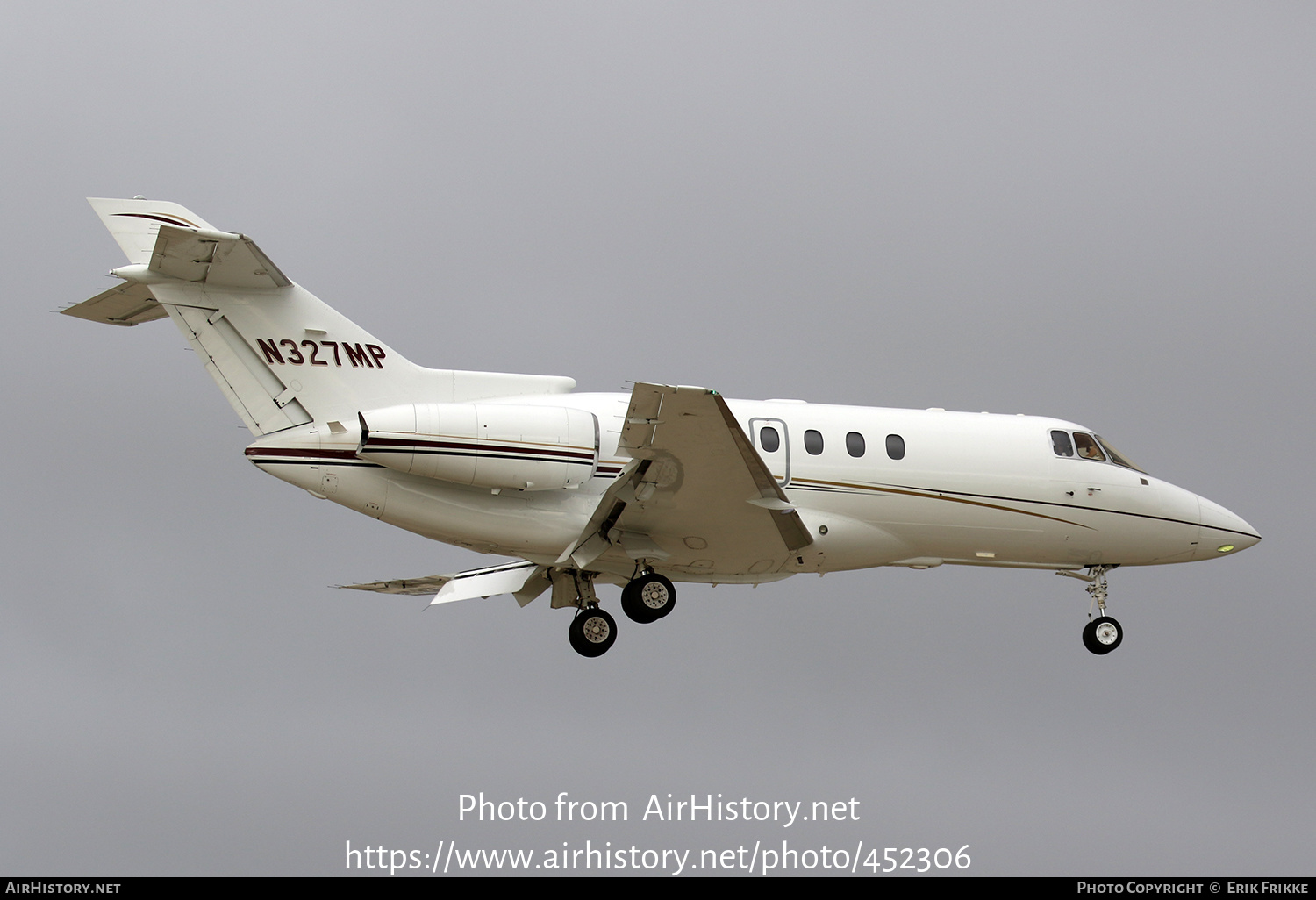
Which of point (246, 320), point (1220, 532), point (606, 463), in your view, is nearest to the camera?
point (246, 320)

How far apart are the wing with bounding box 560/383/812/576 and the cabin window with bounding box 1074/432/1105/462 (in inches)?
234

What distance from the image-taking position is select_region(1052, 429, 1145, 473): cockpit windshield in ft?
78.9

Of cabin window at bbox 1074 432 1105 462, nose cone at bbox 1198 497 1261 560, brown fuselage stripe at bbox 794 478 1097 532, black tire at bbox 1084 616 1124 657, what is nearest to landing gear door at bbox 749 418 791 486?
brown fuselage stripe at bbox 794 478 1097 532

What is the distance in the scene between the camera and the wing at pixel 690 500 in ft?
60.4

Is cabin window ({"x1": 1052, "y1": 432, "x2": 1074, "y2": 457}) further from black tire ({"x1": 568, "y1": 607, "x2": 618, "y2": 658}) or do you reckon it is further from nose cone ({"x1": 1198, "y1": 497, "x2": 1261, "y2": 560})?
black tire ({"x1": 568, "y1": 607, "x2": 618, "y2": 658})

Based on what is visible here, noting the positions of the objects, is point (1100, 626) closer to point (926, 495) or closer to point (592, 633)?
point (926, 495)

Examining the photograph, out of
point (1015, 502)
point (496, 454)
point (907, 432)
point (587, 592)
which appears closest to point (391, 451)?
point (496, 454)

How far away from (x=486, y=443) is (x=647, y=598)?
3803 mm

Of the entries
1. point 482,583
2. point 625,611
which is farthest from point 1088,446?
point 482,583

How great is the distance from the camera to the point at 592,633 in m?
21.7

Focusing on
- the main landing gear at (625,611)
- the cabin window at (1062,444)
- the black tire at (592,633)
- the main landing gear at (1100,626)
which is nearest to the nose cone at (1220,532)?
the main landing gear at (1100,626)

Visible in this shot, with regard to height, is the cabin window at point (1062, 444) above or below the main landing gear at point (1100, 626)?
above

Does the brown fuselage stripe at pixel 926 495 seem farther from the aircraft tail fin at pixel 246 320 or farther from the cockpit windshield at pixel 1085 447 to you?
the aircraft tail fin at pixel 246 320

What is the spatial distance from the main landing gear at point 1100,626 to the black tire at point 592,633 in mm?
8305
